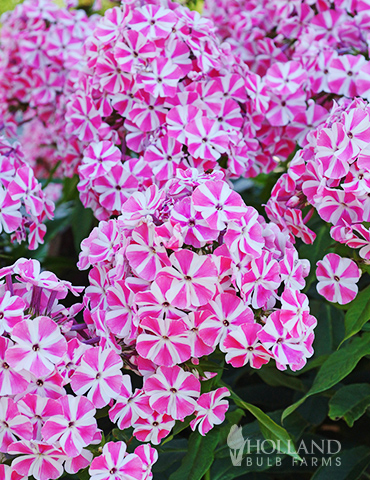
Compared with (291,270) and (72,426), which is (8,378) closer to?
(72,426)

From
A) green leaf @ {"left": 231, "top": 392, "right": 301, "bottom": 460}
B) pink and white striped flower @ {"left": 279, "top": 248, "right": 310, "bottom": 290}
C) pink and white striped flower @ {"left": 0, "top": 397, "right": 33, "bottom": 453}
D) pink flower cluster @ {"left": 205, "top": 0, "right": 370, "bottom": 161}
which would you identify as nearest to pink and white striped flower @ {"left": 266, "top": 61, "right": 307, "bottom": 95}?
pink flower cluster @ {"left": 205, "top": 0, "right": 370, "bottom": 161}

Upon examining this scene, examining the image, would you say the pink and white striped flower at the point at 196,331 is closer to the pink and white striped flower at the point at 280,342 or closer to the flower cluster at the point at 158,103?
the pink and white striped flower at the point at 280,342

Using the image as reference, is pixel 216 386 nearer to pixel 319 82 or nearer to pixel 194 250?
pixel 194 250

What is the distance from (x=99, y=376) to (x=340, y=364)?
32 cm

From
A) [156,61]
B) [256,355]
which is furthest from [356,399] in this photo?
[156,61]

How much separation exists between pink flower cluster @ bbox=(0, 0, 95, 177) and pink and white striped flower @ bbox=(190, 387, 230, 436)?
1.97 feet

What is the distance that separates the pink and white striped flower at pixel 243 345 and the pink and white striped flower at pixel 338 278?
16 cm

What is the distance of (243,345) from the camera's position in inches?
20.8

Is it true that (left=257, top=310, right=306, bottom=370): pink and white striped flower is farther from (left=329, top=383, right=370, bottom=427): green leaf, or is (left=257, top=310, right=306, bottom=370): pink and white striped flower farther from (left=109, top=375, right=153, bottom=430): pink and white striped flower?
(left=329, top=383, right=370, bottom=427): green leaf

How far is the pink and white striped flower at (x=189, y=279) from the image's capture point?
499 millimetres

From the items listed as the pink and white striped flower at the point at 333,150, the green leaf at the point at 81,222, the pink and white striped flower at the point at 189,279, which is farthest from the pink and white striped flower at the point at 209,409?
the green leaf at the point at 81,222

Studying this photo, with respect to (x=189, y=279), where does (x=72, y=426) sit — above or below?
below

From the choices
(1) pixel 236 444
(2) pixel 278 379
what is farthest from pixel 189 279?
(2) pixel 278 379

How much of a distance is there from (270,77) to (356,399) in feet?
1.61
